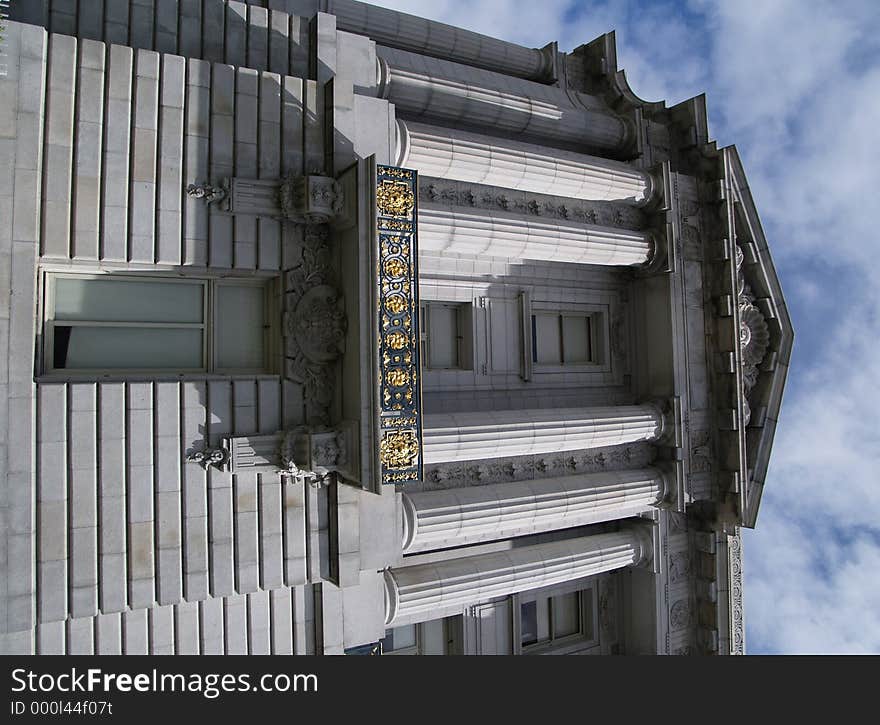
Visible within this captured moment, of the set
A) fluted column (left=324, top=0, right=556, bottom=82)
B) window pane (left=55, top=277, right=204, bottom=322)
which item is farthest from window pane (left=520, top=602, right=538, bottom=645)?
fluted column (left=324, top=0, right=556, bottom=82)

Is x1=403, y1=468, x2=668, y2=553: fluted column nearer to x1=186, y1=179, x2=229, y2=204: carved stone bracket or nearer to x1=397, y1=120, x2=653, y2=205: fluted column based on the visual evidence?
x1=186, y1=179, x2=229, y2=204: carved stone bracket

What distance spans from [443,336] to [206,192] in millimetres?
7306

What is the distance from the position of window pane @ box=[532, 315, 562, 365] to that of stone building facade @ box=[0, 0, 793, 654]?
97 millimetres

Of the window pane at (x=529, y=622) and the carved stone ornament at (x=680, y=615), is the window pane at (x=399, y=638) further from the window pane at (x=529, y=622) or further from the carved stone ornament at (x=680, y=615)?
the carved stone ornament at (x=680, y=615)

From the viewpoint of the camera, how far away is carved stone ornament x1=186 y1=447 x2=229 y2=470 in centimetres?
1207

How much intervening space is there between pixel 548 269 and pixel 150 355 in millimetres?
11305

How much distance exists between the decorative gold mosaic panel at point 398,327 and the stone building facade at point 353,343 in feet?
0.19

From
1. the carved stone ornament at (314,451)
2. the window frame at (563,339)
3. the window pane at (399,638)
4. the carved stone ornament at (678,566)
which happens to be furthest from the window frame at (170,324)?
the carved stone ornament at (678,566)

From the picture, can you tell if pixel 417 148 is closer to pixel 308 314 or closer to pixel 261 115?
pixel 261 115

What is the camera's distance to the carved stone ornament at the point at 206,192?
12398 millimetres

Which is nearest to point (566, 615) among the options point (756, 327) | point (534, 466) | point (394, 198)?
point (534, 466)

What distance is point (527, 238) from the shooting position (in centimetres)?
1630

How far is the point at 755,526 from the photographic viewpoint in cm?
1841

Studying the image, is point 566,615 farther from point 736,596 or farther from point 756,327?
point 756,327
